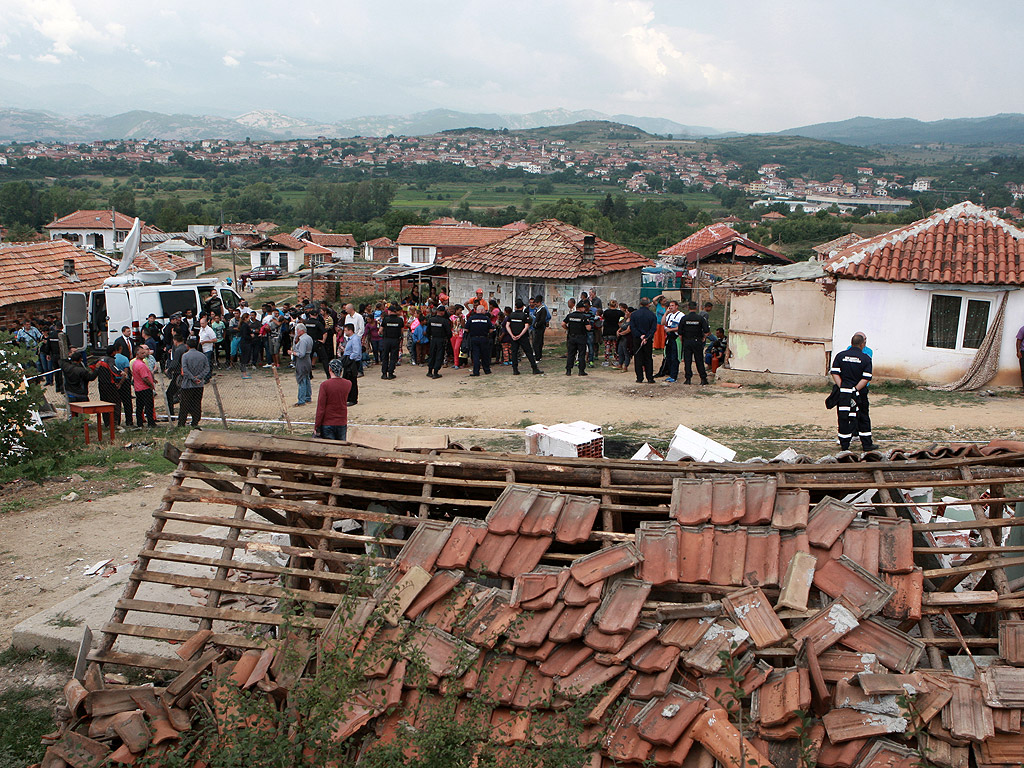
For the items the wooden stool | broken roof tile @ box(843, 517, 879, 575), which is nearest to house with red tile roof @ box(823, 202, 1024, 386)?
broken roof tile @ box(843, 517, 879, 575)

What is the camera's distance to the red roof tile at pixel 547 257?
74.1 feet

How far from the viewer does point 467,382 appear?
17.5 metres

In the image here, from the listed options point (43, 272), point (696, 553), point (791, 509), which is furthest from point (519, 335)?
point (43, 272)

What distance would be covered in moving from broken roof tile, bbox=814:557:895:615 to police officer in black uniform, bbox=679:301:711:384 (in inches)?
416

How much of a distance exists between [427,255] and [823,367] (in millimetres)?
55096

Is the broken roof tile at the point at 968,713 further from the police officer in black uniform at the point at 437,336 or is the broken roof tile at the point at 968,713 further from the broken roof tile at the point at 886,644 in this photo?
the police officer in black uniform at the point at 437,336

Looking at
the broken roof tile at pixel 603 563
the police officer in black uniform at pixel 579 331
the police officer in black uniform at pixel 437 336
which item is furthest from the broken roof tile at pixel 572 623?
the police officer in black uniform at pixel 437 336

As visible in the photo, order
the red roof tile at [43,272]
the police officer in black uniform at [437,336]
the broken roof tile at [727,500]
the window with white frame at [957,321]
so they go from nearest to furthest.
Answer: the broken roof tile at [727,500], the window with white frame at [957,321], the police officer in black uniform at [437,336], the red roof tile at [43,272]

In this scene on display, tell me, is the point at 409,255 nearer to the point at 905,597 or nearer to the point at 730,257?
the point at 730,257

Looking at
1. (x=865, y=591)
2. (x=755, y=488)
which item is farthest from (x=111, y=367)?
(x=865, y=591)

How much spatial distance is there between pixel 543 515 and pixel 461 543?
621 millimetres

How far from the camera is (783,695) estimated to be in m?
4.71

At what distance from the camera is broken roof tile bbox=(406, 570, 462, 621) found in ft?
17.6

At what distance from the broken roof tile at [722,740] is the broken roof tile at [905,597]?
1333 mm
